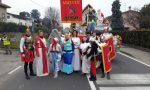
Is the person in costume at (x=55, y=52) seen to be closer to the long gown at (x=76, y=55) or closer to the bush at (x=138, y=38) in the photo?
the long gown at (x=76, y=55)

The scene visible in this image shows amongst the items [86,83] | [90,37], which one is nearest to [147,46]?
[90,37]

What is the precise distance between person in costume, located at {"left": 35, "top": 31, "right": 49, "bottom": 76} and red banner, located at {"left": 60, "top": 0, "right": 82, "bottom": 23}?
3654 mm

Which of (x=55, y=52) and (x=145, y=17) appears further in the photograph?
(x=145, y=17)

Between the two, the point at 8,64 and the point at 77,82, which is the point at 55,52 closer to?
the point at 77,82

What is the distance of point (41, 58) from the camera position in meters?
15.7

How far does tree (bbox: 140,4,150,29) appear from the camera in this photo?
64.0 meters

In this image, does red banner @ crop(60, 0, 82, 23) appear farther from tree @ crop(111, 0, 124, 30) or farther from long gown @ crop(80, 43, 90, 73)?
tree @ crop(111, 0, 124, 30)

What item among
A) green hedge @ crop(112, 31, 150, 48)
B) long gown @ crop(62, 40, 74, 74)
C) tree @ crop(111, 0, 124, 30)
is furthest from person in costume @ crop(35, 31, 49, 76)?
tree @ crop(111, 0, 124, 30)

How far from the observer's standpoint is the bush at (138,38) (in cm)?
3122

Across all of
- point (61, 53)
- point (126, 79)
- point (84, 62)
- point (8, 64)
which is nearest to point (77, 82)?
point (126, 79)

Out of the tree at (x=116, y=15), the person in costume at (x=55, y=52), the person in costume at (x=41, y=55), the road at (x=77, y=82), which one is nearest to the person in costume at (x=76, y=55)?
the road at (x=77, y=82)

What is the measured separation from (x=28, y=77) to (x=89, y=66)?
2.43 metres

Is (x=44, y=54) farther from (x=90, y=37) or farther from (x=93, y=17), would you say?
(x=93, y=17)

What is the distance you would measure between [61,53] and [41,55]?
79cm
